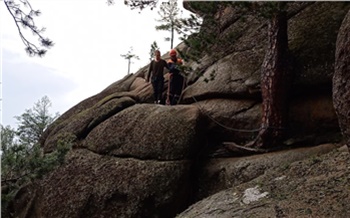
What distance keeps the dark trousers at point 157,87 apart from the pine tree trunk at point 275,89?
3.83 metres

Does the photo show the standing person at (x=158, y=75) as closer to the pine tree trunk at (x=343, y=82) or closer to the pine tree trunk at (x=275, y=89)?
the pine tree trunk at (x=275, y=89)

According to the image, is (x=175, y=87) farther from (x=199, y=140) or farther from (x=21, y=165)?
(x=21, y=165)

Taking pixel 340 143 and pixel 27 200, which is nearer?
pixel 340 143

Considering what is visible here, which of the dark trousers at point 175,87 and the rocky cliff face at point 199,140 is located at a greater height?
the dark trousers at point 175,87

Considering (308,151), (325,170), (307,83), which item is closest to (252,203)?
(325,170)

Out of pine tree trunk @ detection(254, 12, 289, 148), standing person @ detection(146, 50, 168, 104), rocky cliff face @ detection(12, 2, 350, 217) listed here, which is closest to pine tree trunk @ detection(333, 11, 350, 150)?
rocky cliff face @ detection(12, 2, 350, 217)

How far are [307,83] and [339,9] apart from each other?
5.87ft

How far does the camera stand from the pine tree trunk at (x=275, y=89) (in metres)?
8.06

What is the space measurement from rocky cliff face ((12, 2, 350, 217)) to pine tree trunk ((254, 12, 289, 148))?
0.37 metres

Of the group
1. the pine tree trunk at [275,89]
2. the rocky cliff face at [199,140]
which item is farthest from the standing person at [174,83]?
the pine tree trunk at [275,89]

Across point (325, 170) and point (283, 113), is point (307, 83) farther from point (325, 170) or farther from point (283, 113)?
point (325, 170)

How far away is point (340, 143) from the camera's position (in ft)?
24.2

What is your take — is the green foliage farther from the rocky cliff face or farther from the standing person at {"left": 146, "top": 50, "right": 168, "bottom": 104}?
the standing person at {"left": 146, "top": 50, "right": 168, "bottom": 104}

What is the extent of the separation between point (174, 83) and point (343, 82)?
24.1 feet
